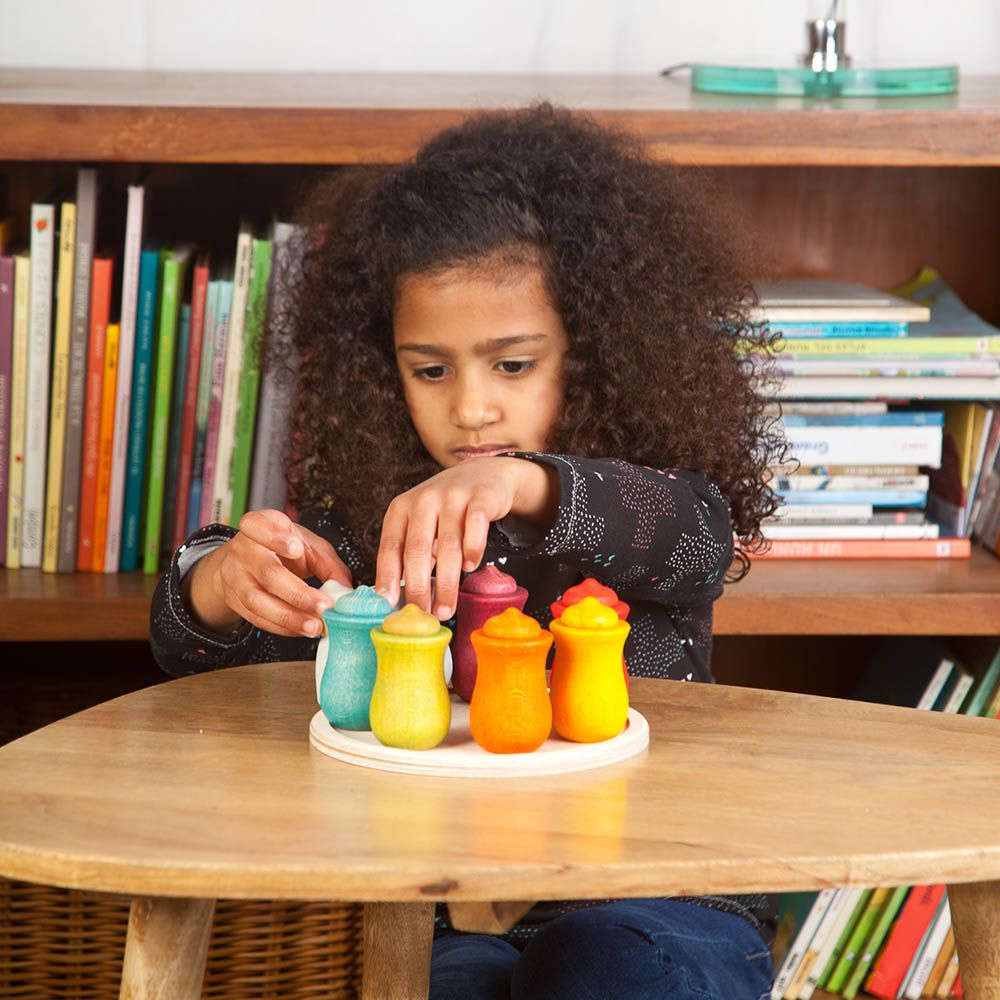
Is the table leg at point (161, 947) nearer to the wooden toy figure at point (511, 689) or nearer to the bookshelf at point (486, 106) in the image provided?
the wooden toy figure at point (511, 689)

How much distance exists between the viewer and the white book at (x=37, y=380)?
1393mm

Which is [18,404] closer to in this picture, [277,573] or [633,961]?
[277,573]

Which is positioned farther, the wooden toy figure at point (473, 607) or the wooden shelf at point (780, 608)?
the wooden shelf at point (780, 608)

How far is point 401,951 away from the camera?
0.96 metres

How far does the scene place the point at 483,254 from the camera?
1.17 metres

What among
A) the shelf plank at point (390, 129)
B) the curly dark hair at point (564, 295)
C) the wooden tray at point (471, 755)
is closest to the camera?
the wooden tray at point (471, 755)

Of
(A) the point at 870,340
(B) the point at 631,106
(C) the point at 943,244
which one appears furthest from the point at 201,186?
(C) the point at 943,244

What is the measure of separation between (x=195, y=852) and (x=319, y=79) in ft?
3.89

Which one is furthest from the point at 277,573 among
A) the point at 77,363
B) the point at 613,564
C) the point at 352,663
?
the point at 77,363

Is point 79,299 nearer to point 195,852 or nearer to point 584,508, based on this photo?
point 584,508

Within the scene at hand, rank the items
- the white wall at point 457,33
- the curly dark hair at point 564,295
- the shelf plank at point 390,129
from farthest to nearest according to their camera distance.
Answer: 1. the white wall at point 457,33
2. the shelf plank at point 390,129
3. the curly dark hair at point 564,295

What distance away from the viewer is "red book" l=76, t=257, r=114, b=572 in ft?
4.62

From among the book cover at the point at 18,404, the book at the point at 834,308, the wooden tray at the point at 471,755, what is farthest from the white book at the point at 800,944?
the book cover at the point at 18,404

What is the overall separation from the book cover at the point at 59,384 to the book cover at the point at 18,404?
0.09 feet
